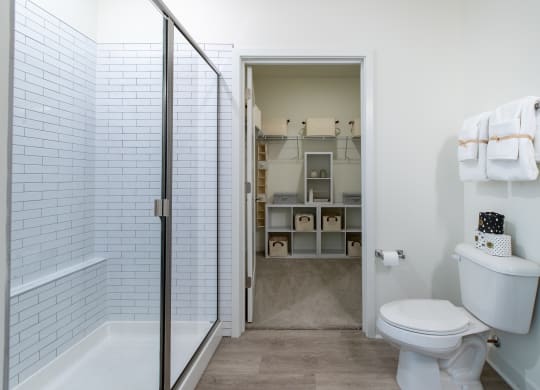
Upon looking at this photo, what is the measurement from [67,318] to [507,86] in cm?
247

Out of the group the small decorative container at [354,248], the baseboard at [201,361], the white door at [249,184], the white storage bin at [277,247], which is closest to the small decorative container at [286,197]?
the white storage bin at [277,247]

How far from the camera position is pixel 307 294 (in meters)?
3.09

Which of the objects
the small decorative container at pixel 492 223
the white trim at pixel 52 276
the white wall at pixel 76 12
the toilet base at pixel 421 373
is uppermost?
the white wall at pixel 76 12

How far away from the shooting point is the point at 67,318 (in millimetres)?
1191

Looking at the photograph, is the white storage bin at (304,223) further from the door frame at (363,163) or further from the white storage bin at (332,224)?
the door frame at (363,163)

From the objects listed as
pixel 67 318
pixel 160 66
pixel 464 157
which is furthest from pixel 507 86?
pixel 67 318

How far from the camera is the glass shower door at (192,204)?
1.62 m

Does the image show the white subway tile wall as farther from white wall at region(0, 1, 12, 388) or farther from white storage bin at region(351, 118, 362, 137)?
white storage bin at region(351, 118, 362, 137)

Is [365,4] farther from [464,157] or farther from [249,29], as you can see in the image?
[464,157]

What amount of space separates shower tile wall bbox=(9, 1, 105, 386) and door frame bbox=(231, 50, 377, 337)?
108 centimetres

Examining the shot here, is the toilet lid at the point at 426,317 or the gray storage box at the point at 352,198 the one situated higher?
the gray storage box at the point at 352,198

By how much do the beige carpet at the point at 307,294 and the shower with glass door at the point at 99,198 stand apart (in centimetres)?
105

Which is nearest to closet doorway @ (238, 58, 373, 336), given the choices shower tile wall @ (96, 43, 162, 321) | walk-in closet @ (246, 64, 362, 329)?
walk-in closet @ (246, 64, 362, 329)

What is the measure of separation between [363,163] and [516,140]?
0.93m
